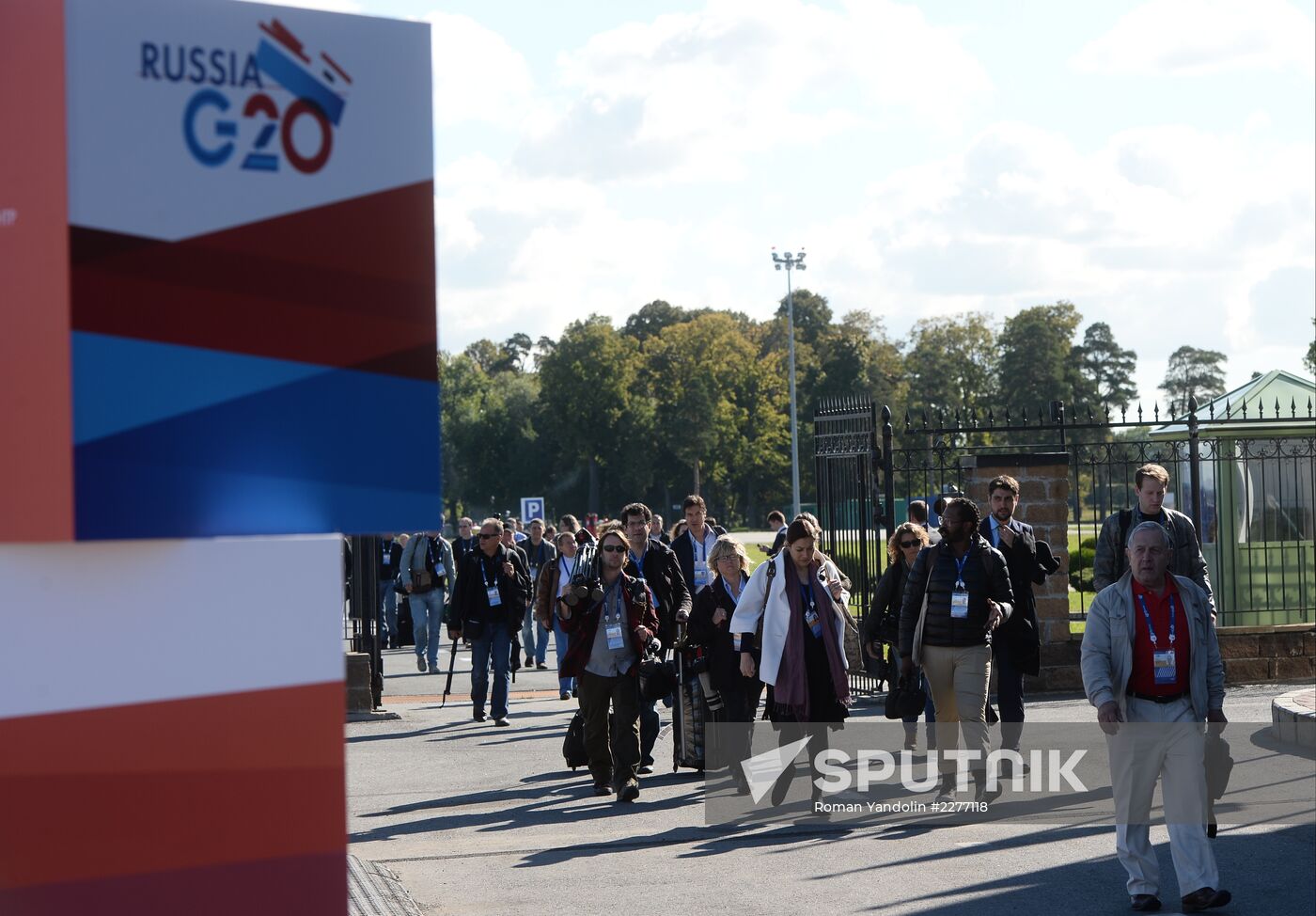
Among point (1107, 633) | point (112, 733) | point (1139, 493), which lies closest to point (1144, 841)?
point (1107, 633)

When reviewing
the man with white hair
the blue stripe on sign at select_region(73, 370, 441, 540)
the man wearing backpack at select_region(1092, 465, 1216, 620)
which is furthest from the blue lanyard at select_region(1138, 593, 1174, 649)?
the blue stripe on sign at select_region(73, 370, 441, 540)

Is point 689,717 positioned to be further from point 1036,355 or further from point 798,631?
point 1036,355

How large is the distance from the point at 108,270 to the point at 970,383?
8760 centimetres

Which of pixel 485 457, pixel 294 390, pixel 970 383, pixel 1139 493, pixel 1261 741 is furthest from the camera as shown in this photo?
pixel 485 457

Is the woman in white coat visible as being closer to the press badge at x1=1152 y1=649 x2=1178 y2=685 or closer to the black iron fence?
the press badge at x1=1152 y1=649 x2=1178 y2=685

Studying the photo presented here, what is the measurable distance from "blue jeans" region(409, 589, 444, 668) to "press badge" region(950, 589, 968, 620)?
38.2 feet

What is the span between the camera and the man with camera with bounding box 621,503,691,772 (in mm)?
11641

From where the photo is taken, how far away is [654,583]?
11.8 meters

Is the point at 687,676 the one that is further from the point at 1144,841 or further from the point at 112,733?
the point at 112,733

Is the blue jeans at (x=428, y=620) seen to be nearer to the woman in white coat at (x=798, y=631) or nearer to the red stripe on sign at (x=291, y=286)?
the woman in white coat at (x=798, y=631)

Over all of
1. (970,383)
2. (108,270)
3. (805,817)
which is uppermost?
(970,383)

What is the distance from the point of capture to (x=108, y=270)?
10.1 feet

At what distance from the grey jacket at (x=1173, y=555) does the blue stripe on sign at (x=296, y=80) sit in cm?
674

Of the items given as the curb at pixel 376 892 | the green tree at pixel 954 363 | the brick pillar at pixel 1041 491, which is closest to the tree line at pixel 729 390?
the green tree at pixel 954 363
